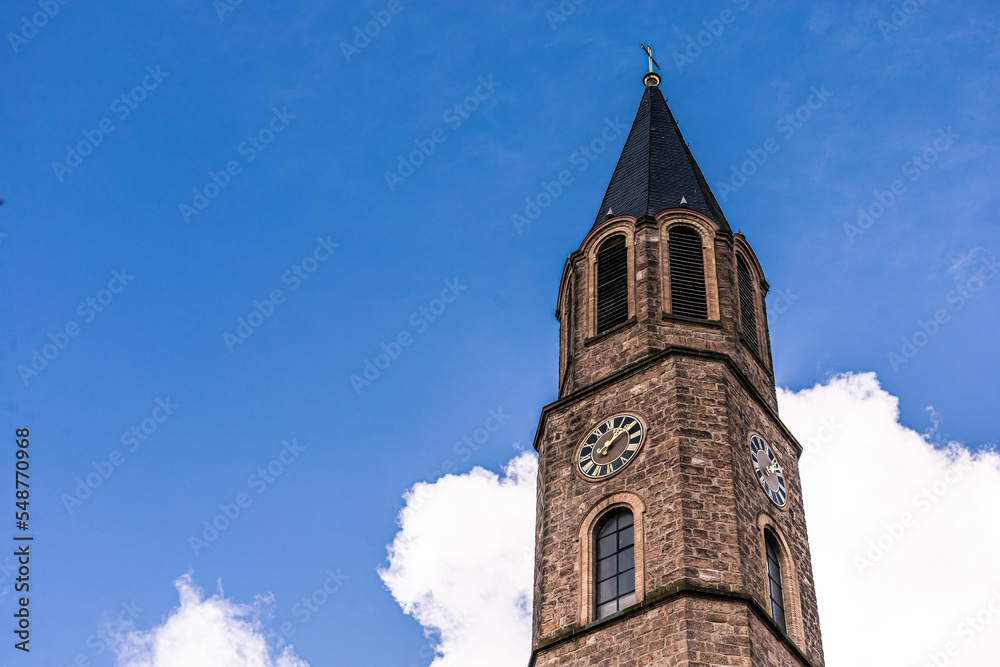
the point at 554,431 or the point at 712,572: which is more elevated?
the point at 554,431

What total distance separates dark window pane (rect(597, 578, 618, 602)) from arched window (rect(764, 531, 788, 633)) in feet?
12.1

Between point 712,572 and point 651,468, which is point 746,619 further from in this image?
point 651,468

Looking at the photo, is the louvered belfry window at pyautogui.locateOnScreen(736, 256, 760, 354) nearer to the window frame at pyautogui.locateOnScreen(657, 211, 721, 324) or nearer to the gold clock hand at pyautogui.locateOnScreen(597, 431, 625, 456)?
the window frame at pyautogui.locateOnScreen(657, 211, 721, 324)

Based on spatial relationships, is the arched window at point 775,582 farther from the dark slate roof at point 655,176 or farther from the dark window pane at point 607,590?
the dark slate roof at point 655,176

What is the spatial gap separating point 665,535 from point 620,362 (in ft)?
24.5

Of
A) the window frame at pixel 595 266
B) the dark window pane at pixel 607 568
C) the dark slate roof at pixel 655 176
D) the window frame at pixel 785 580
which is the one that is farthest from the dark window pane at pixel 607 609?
the dark slate roof at pixel 655 176

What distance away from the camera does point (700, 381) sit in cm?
3853

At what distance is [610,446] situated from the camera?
3803 cm

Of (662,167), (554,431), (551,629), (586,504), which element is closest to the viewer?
(551,629)

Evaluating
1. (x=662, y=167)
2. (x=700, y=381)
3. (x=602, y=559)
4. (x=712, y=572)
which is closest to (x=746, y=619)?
(x=712, y=572)

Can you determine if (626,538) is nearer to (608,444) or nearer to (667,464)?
(667,464)

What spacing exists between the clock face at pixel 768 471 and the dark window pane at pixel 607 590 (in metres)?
5.13

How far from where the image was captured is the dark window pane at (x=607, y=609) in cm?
3425

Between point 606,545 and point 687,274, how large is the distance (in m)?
10.7
